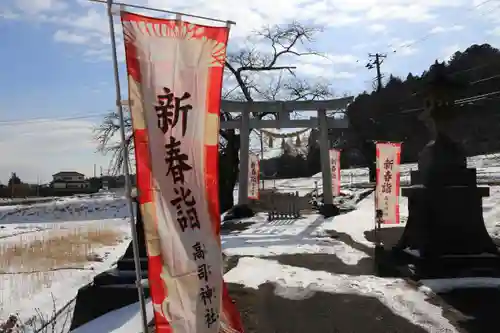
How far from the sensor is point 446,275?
740cm

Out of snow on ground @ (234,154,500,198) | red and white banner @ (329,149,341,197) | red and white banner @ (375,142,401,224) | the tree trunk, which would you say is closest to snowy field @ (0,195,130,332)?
the tree trunk

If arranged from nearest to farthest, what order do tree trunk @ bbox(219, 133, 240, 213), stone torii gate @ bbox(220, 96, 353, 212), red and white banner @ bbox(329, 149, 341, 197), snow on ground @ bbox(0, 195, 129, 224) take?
stone torii gate @ bbox(220, 96, 353, 212) < red and white banner @ bbox(329, 149, 341, 197) < tree trunk @ bbox(219, 133, 240, 213) < snow on ground @ bbox(0, 195, 129, 224)

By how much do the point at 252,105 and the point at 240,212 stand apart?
4346 mm

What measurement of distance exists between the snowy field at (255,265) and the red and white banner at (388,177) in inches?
42.8

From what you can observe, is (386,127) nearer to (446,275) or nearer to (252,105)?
(252,105)

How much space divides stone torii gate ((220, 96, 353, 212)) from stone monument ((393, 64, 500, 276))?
368 inches

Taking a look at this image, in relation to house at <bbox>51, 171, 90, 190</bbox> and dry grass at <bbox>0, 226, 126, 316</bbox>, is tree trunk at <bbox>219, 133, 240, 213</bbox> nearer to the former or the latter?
dry grass at <bbox>0, 226, 126, 316</bbox>

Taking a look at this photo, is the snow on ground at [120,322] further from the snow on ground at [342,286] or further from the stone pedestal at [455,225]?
the stone pedestal at [455,225]

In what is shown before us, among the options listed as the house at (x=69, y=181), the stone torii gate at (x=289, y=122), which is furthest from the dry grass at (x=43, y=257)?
the house at (x=69, y=181)

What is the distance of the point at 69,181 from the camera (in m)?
47.8

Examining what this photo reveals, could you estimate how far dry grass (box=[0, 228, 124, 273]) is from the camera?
12.4 metres

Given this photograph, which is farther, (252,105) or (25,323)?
(252,105)

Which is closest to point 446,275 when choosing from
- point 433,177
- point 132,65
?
point 433,177

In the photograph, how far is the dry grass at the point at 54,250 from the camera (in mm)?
12383
